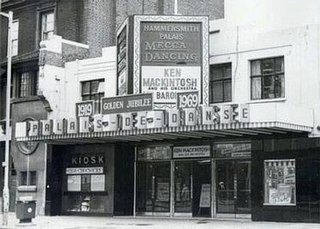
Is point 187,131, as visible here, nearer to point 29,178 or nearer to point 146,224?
point 146,224

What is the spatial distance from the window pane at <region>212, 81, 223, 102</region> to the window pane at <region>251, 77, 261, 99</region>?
1.49m

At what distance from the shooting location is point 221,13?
3853cm

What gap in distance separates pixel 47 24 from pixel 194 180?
13574 mm

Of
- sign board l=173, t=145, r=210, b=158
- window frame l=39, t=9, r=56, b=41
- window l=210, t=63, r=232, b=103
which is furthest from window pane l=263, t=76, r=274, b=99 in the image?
window frame l=39, t=9, r=56, b=41

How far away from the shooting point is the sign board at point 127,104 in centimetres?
2431

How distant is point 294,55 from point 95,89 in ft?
33.1

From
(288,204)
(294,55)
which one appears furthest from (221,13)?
(288,204)

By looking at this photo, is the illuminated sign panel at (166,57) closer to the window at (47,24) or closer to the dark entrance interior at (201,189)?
the dark entrance interior at (201,189)

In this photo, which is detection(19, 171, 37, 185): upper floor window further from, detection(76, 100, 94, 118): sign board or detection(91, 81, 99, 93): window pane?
detection(76, 100, 94, 118): sign board

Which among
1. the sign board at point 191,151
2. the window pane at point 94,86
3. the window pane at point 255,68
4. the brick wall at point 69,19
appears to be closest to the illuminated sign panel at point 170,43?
the window pane at point 255,68

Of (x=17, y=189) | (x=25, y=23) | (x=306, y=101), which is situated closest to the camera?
(x=306, y=101)

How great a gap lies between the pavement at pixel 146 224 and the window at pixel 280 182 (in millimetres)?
1090

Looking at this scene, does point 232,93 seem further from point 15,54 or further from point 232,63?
point 15,54

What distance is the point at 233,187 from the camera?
26.2m
